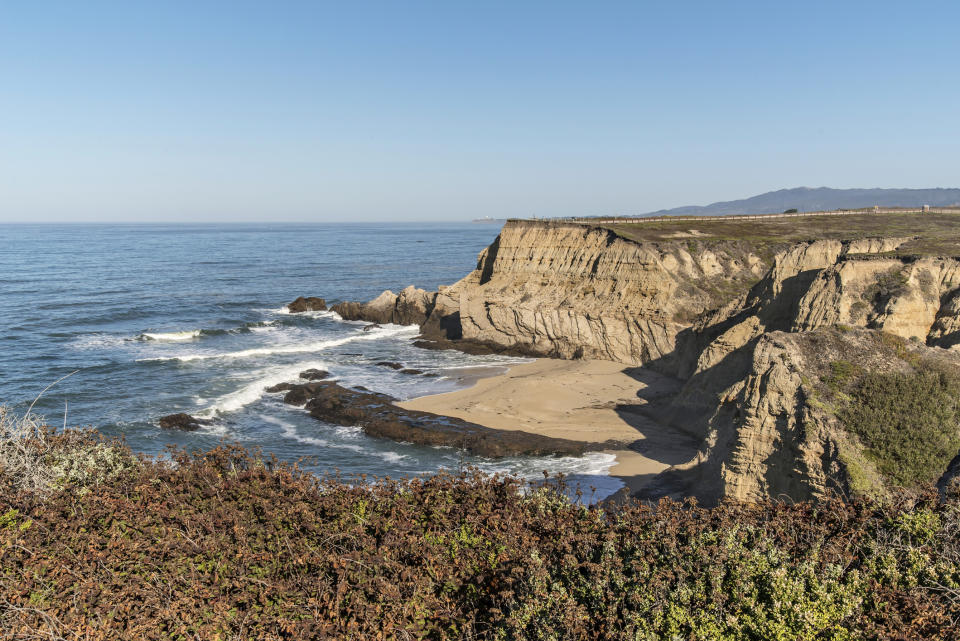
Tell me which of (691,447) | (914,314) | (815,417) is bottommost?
(691,447)

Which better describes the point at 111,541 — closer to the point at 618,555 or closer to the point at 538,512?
the point at 538,512

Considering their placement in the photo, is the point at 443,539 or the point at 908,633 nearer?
the point at 908,633

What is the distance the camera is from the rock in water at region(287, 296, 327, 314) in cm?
5920

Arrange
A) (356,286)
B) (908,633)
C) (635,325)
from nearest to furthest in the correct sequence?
(908,633), (635,325), (356,286)

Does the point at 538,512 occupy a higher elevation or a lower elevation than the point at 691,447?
higher

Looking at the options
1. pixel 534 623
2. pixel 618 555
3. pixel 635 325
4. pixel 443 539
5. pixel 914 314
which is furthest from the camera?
pixel 635 325

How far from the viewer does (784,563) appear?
7008 mm

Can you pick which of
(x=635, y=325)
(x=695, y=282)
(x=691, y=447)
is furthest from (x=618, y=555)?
(x=695, y=282)

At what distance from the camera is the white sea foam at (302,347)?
1624 inches

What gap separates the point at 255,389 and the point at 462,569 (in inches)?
1150

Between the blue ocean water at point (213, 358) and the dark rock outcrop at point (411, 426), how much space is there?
634mm

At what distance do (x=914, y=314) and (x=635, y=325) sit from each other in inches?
647

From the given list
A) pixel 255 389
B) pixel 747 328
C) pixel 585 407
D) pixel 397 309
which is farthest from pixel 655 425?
pixel 397 309

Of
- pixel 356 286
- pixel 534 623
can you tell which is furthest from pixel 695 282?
pixel 356 286
